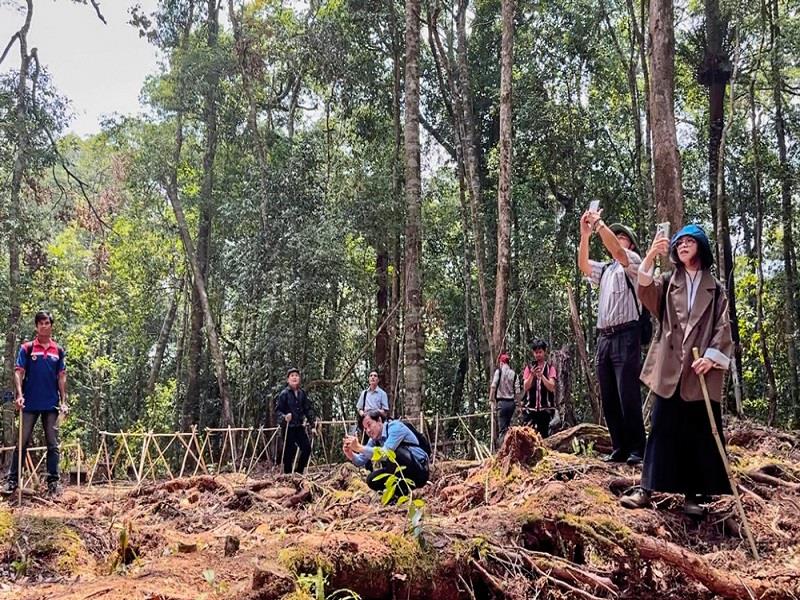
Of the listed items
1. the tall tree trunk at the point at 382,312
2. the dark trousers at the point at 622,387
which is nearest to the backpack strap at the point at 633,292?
the dark trousers at the point at 622,387

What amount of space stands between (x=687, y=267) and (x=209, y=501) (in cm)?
511

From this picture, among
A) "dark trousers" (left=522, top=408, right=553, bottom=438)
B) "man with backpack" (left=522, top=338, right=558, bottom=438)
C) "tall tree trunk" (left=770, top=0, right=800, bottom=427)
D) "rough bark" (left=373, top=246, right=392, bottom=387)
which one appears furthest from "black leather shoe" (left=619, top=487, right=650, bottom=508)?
"rough bark" (left=373, top=246, right=392, bottom=387)

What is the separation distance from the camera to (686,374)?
3518mm

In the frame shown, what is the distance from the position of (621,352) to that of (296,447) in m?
5.92

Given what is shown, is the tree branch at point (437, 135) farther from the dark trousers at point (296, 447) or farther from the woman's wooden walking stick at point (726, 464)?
the woman's wooden walking stick at point (726, 464)

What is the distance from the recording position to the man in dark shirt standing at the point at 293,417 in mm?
8953

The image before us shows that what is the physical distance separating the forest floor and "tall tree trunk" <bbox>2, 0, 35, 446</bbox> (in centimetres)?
831

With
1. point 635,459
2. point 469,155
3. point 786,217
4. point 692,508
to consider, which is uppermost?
point 469,155

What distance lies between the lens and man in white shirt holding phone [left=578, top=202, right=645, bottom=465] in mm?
4336

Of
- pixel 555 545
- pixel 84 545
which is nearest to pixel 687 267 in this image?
pixel 555 545

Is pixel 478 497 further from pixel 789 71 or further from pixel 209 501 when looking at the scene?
pixel 789 71

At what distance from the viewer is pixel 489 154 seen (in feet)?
52.1

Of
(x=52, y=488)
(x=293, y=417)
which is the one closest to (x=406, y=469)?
(x=52, y=488)

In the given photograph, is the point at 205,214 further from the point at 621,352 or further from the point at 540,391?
the point at 621,352
